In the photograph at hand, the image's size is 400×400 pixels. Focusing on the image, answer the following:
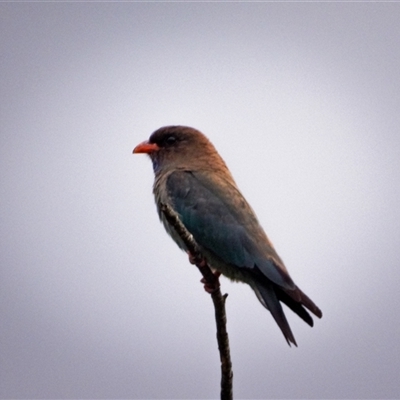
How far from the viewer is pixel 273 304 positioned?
5199mm

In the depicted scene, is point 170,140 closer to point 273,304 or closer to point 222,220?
point 222,220

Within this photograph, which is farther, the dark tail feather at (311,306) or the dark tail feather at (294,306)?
the dark tail feather at (294,306)

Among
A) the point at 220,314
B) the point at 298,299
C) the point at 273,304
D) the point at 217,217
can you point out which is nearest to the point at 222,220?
the point at 217,217

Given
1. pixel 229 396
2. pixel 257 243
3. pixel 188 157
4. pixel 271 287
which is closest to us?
pixel 229 396

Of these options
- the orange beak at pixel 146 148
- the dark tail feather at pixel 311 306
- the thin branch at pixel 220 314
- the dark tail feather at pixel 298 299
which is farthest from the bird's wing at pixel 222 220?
the thin branch at pixel 220 314

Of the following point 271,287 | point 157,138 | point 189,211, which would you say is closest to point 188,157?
point 157,138

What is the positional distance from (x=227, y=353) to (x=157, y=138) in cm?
394

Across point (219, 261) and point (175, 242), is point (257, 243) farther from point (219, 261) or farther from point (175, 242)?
point (175, 242)

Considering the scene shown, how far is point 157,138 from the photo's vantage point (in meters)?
7.41

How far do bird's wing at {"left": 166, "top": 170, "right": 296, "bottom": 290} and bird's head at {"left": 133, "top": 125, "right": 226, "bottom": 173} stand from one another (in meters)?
0.34

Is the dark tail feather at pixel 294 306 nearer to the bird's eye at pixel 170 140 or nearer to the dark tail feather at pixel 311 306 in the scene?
the dark tail feather at pixel 311 306

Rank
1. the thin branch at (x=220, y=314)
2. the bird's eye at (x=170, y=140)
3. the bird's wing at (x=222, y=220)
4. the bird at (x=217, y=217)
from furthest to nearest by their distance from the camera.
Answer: the bird's eye at (x=170, y=140), the bird's wing at (x=222, y=220), the bird at (x=217, y=217), the thin branch at (x=220, y=314)

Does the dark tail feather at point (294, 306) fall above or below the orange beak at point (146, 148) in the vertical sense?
below

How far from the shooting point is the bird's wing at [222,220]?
5.71 metres
